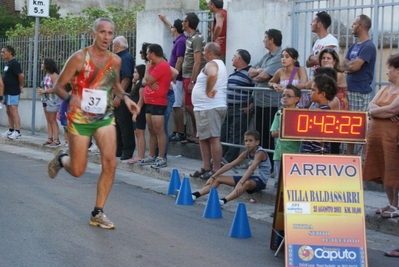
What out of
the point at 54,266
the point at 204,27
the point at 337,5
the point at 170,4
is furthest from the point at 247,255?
the point at 170,4

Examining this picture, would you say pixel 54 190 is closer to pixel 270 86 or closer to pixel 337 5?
pixel 270 86

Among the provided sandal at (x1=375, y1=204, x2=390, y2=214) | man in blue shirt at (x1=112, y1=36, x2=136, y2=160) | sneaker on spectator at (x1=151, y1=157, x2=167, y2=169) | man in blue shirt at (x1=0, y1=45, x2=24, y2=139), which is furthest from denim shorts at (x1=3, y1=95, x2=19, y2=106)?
sandal at (x1=375, y1=204, x2=390, y2=214)

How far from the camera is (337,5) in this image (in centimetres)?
1139

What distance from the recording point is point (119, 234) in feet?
25.1

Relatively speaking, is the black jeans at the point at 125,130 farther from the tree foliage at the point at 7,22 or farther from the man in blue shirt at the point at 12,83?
the tree foliage at the point at 7,22

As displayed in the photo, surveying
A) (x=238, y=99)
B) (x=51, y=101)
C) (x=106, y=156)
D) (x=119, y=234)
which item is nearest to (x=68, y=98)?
(x=106, y=156)

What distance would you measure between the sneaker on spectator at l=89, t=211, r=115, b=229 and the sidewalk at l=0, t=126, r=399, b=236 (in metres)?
2.00

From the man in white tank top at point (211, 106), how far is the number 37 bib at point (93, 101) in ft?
10.9

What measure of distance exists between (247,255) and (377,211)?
2046mm

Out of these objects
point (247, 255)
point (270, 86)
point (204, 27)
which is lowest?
point (247, 255)

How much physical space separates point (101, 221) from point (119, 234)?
332 mm

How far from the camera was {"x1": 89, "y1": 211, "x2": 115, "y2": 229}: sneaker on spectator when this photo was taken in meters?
7.86

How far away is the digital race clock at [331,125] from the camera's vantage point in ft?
21.5

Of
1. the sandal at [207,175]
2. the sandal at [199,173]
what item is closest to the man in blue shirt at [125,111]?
the sandal at [199,173]
